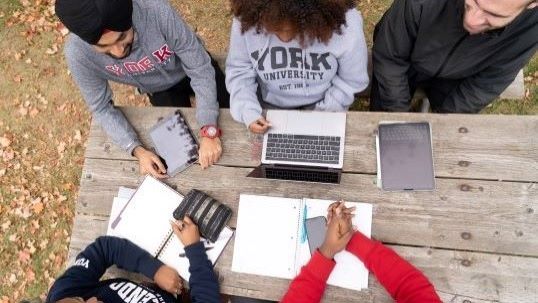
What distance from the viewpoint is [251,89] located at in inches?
100

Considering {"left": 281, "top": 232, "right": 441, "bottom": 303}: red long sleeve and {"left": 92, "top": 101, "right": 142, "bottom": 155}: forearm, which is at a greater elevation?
{"left": 92, "top": 101, "right": 142, "bottom": 155}: forearm

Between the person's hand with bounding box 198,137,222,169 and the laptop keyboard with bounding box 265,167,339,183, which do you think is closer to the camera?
the laptop keyboard with bounding box 265,167,339,183

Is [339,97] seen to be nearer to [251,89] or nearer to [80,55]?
[251,89]

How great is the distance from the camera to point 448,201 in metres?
2.09

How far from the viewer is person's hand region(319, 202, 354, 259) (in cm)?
204

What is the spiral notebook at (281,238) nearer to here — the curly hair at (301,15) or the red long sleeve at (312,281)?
the red long sleeve at (312,281)

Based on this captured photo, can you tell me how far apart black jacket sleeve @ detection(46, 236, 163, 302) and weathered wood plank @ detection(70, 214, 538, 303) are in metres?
0.57

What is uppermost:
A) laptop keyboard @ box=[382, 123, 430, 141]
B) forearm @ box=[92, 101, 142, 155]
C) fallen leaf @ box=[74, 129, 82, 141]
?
laptop keyboard @ box=[382, 123, 430, 141]

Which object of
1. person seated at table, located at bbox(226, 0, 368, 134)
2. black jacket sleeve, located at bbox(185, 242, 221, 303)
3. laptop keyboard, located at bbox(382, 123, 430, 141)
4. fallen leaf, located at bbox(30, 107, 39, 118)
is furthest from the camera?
fallen leaf, located at bbox(30, 107, 39, 118)

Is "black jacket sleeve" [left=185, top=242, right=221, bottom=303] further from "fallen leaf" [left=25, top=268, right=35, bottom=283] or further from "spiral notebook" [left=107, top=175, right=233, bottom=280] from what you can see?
"fallen leaf" [left=25, top=268, right=35, bottom=283]

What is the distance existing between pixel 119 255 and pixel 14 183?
7.90ft

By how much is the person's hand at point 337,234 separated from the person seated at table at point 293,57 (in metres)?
0.63

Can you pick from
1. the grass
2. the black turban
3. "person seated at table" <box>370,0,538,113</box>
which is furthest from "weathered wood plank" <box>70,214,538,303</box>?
the grass

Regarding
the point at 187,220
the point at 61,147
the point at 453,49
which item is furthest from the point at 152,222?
the point at 61,147
